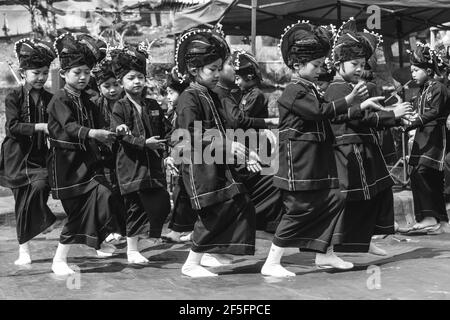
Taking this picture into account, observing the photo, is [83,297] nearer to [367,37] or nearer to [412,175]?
[367,37]

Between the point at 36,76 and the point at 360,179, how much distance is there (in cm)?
298

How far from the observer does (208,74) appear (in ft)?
21.4

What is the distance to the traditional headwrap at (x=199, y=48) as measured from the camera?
21.3 feet

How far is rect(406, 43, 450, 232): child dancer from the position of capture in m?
8.89

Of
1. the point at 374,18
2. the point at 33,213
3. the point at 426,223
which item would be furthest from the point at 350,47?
the point at 374,18

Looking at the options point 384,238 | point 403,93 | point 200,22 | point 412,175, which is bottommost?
point 384,238

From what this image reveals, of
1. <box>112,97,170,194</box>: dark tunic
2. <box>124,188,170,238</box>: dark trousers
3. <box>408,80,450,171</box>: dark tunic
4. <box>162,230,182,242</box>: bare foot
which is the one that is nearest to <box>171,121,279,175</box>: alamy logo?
<box>112,97,170,194</box>: dark tunic

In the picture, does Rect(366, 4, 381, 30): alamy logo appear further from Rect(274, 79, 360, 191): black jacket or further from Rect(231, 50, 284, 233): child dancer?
Rect(274, 79, 360, 191): black jacket

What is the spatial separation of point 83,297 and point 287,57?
244cm

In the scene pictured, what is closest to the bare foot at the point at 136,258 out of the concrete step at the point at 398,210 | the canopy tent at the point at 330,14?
the concrete step at the point at 398,210

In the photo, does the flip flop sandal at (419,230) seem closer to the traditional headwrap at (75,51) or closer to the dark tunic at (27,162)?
the dark tunic at (27,162)

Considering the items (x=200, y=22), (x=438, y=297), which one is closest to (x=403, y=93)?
(x=200, y=22)

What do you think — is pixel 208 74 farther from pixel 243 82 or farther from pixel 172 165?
pixel 243 82
